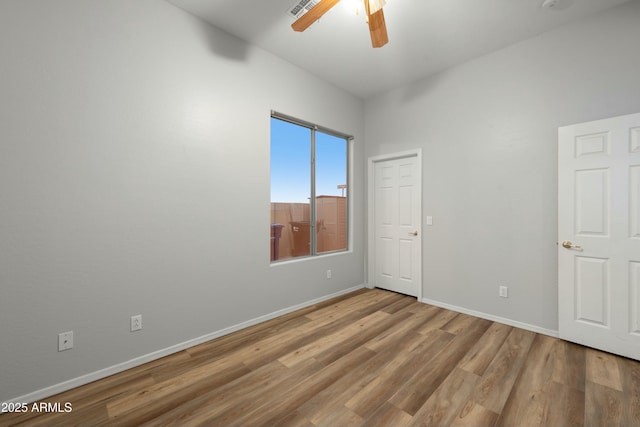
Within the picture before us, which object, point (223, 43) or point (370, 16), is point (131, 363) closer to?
point (223, 43)

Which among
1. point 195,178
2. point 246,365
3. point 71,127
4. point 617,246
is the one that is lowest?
point 246,365

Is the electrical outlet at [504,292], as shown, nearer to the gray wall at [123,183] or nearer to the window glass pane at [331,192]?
the window glass pane at [331,192]

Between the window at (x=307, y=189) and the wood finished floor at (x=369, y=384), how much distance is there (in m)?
1.14

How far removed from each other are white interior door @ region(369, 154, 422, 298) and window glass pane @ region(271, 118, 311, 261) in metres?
1.19

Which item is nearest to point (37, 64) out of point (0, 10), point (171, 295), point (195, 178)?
point (0, 10)

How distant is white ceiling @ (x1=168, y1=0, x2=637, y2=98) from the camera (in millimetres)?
2268

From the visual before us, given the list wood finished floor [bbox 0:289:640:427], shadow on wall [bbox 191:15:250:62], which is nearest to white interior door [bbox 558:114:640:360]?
wood finished floor [bbox 0:289:640:427]

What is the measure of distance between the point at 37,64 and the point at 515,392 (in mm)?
3837

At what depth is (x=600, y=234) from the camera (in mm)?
2268

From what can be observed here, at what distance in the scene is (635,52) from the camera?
2207mm

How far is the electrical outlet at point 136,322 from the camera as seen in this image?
2049mm

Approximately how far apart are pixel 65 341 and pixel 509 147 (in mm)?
4272

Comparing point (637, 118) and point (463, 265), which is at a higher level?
point (637, 118)

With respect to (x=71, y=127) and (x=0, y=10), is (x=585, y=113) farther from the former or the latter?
(x=0, y=10)
